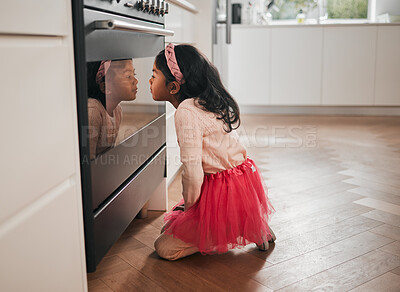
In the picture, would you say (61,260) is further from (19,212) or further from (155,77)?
(155,77)

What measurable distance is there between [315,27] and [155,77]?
326cm

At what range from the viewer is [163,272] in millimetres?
1420

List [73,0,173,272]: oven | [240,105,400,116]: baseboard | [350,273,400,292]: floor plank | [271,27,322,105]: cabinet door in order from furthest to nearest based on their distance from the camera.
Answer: [240,105,400,116]: baseboard
[271,27,322,105]: cabinet door
[350,273,400,292]: floor plank
[73,0,173,272]: oven

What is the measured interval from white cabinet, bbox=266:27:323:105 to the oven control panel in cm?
298

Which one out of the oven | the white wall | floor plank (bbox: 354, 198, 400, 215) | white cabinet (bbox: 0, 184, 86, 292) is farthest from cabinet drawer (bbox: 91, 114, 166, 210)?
the white wall

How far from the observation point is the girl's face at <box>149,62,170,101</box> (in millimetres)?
1579

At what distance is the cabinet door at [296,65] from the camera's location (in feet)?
14.8

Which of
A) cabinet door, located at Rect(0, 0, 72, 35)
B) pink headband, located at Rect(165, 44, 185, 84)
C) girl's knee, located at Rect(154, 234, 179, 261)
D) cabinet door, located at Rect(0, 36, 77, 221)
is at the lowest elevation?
→ girl's knee, located at Rect(154, 234, 179, 261)

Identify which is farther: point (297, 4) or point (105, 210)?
point (297, 4)

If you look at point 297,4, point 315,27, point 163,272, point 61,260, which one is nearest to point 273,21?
point 297,4

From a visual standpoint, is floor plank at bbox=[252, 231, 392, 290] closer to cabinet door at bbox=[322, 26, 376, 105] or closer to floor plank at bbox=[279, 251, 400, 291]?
floor plank at bbox=[279, 251, 400, 291]

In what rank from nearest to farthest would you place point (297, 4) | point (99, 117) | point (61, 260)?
1. point (61, 260)
2. point (99, 117)
3. point (297, 4)

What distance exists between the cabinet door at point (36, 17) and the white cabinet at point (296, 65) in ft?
12.5

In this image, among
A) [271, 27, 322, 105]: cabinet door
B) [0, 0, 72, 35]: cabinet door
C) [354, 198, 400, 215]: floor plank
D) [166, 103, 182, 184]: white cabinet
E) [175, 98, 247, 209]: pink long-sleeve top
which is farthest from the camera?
[271, 27, 322, 105]: cabinet door
